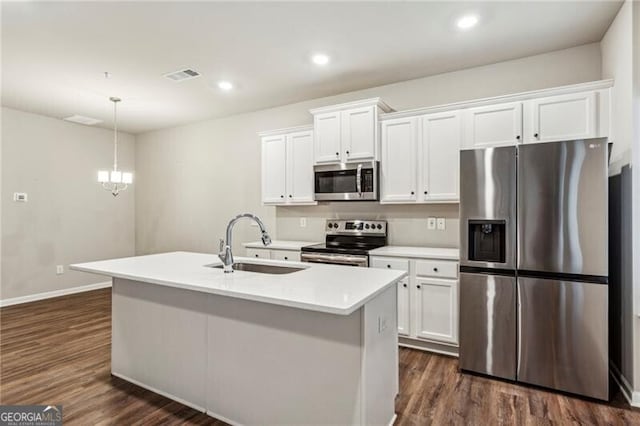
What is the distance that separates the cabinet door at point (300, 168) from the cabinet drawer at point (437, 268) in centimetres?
149

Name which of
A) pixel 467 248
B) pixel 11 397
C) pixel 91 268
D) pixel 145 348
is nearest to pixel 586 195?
pixel 467 248

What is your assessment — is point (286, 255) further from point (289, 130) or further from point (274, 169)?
point (289, 130)

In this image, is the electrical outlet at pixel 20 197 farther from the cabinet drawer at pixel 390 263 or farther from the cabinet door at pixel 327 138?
the cabinet drawer at pixel 390 263

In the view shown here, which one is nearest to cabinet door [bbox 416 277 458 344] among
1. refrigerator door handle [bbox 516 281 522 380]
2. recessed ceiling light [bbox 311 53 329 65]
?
refrigerator door handle [bbox 516 281 522 380]

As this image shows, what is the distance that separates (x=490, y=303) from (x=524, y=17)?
2.12 metres

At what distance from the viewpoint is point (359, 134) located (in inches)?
142

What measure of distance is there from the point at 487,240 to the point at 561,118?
114 cm

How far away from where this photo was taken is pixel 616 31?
256 centimetres

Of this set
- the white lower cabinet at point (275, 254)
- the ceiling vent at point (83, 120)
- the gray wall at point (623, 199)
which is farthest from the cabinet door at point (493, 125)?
the ceiling vent at point (83, 120)

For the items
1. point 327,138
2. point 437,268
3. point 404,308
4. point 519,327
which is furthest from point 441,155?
point 519,327

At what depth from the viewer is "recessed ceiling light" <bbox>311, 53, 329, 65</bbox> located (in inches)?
124

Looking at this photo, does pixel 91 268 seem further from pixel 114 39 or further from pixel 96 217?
pixel 96 217

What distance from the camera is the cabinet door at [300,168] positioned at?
4.06 m

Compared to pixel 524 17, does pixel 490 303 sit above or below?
below
